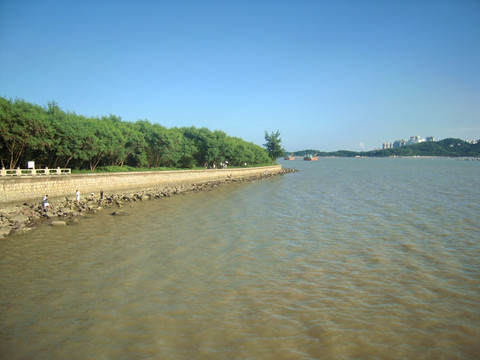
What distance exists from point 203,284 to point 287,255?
4668 millimetres

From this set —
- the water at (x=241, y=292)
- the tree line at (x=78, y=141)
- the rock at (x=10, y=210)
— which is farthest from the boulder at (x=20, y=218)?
the tree line at (x=78, y=141)

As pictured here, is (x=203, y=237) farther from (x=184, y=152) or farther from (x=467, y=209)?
(x=184, y=152)

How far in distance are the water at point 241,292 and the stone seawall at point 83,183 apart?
8.22 m

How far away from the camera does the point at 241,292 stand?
10.6m

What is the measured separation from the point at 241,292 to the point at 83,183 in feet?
86.4

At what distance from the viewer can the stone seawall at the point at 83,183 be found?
24.7 metres

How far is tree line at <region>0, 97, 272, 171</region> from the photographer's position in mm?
28844

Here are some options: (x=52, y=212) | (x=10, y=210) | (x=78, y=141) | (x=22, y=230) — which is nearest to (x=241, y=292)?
(x=22, y=230)

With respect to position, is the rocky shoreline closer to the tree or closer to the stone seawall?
the stone seawall

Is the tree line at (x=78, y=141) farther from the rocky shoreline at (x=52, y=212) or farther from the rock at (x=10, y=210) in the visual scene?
the rock at (x=10, y=210)

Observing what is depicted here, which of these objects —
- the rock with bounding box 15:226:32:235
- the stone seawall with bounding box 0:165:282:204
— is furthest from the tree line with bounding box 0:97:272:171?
the rock with bounding box 15:226:32:235

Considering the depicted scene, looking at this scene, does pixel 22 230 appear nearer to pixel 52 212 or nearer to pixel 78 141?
pixel 52 212

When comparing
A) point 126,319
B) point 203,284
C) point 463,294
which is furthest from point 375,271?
point 126,319

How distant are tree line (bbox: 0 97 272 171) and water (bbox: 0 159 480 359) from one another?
1472 centimetres
